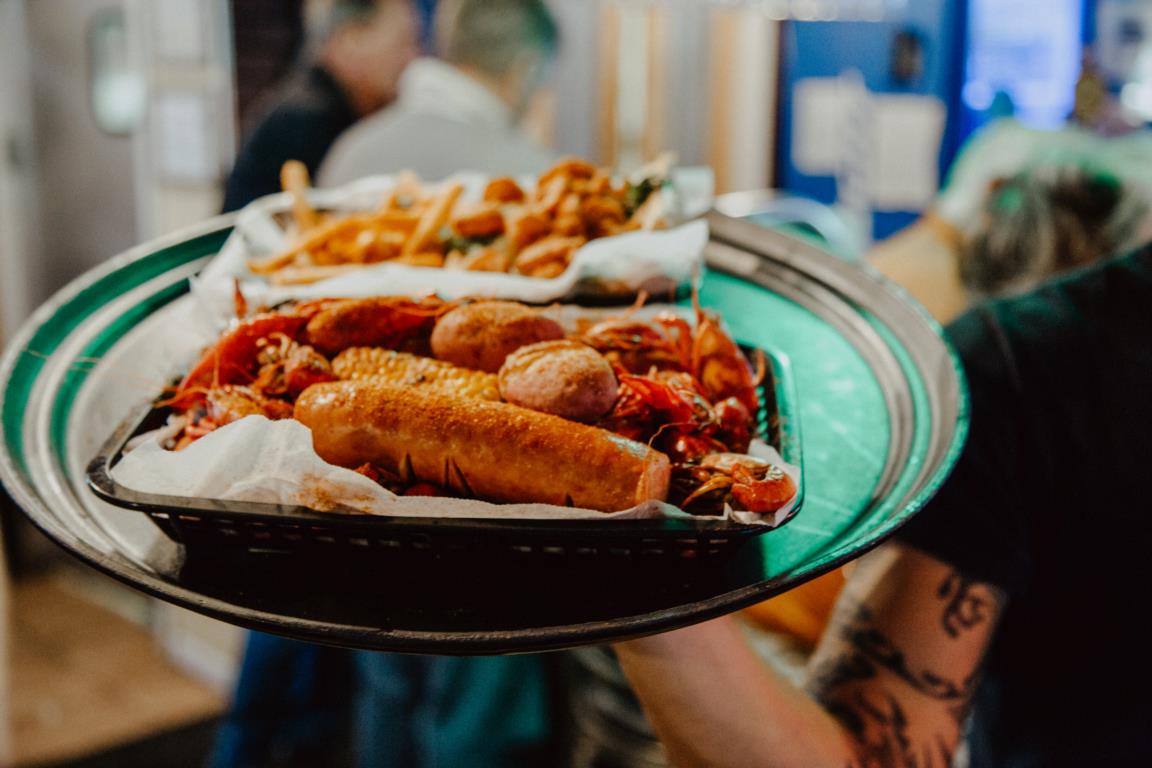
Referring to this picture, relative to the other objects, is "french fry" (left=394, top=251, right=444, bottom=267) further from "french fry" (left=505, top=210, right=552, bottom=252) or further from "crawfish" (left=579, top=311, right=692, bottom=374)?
"crawfish" (left=579, top=311, right=692, bottom=374)

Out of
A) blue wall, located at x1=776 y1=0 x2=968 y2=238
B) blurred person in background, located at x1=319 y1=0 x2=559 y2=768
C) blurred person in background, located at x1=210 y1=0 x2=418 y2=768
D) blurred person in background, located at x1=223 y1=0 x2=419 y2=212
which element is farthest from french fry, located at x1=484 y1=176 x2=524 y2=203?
blue wall, located at x1=776 y1=0 x2=968 y2=238

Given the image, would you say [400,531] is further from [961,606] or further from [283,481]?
[961,606]

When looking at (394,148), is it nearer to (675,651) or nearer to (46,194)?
(675,651)

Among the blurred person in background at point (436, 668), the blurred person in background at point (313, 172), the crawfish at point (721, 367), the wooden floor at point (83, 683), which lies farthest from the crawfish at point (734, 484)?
the wooden floor at point (83, 683)

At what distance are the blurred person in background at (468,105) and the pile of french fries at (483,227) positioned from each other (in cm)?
141

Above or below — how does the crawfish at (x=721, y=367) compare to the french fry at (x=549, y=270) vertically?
below

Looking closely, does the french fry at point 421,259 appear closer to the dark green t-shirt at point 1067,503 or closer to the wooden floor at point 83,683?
the dark green t-shirt at point 1067,503

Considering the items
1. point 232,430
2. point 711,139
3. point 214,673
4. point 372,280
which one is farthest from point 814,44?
point 232,430

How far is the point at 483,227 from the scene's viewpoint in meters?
1.42

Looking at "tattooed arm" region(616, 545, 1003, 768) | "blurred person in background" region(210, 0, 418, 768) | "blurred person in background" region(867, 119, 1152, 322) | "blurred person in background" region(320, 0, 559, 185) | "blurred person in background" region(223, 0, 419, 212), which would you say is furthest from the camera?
"blurred person in background" region(223, 0, 419, 212)

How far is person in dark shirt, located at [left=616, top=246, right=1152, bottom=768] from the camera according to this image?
138cm

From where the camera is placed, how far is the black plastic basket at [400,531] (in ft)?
2.71

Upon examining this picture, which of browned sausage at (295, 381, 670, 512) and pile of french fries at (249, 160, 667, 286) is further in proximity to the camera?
pile of french fries at (249, 160, 667, 286)

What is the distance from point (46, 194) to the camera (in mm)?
6977
